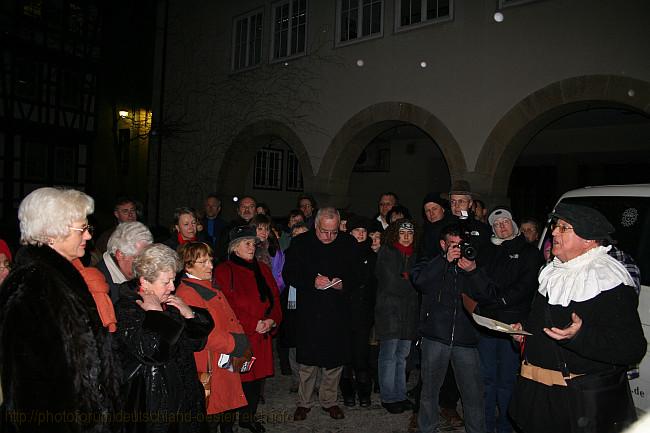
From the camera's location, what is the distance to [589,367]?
2670 millimetres

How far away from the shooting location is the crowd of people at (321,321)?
2.25 meters

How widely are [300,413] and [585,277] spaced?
3.08m

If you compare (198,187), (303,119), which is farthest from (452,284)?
(198,187)

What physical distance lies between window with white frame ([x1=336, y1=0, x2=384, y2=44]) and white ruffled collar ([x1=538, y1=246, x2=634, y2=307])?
7.91 meters

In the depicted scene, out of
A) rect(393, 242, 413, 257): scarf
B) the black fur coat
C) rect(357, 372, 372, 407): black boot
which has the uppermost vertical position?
rect(393, 242, 413, 257): scarf

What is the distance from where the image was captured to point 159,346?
8.92 feet

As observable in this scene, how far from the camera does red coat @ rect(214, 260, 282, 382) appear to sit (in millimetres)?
4297

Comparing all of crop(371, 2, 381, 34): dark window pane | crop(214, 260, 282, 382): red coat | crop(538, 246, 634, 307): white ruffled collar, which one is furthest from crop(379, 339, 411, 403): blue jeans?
crop(371, 2, 381, 34): dark window pane

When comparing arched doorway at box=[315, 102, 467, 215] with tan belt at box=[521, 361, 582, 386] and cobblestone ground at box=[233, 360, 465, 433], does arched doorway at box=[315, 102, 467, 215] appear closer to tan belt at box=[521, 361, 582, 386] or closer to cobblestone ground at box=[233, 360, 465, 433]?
cobblestone ground at box=[233, 360, 465, 433]

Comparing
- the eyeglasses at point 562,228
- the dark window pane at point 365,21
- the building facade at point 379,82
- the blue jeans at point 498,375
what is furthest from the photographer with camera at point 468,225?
the dark window pane at point 365,21

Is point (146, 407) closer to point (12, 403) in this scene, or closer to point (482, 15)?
point (12, 403)

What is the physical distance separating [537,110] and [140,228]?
6588 mm

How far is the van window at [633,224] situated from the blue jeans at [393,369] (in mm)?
2190

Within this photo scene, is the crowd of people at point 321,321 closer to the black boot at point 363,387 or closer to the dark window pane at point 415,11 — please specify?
Result: the black boot at point 363,387
